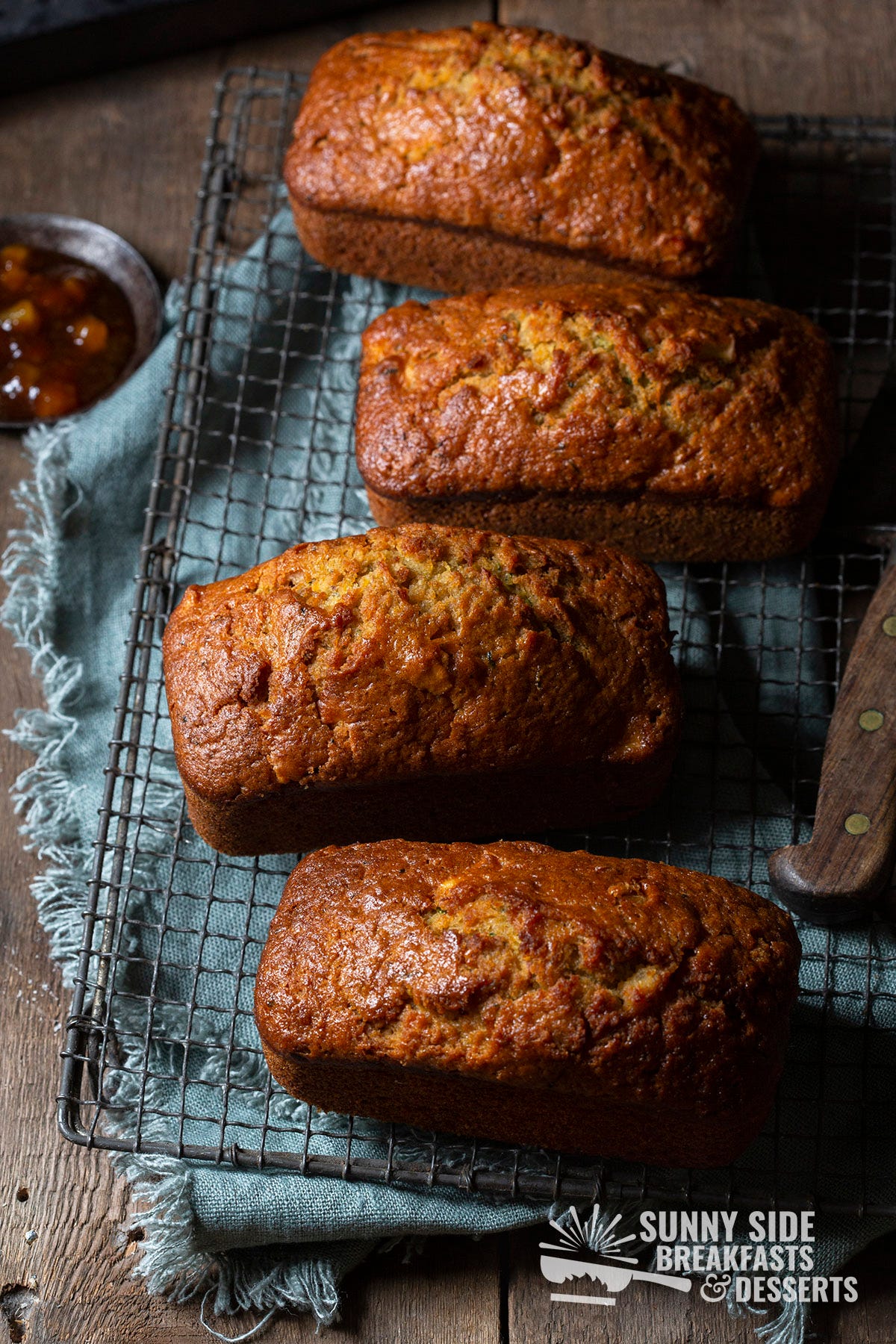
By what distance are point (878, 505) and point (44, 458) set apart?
218 centimetres

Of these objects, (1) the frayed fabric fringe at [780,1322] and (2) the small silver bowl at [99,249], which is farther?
(2) the small silver bowl at [99,249]

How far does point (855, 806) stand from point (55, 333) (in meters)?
2.43

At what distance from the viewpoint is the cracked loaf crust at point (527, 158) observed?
3209mm

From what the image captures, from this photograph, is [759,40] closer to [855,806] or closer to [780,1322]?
[855,806]

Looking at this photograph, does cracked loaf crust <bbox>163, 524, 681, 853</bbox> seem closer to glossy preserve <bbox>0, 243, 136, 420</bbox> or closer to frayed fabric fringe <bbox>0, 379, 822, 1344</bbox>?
frayed fabric fringe <bbox>0, 379, 822, 1344</bbox>

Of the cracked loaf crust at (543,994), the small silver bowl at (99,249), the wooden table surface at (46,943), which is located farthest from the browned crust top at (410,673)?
the small silver bowl at (99,249)

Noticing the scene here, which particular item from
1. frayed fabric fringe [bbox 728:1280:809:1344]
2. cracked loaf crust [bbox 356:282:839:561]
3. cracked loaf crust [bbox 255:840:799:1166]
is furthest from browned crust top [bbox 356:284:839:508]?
frayed fabric fringe [bbox 728:1280:809:1344]

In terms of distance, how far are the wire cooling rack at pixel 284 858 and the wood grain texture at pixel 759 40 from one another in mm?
190

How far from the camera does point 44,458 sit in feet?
11.3

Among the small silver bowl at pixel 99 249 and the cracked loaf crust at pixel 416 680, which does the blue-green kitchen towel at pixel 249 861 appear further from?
the cracked loaf crust at pixel 416 680

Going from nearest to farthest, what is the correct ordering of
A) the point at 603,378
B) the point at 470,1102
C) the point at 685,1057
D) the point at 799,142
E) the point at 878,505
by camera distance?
1. the point at 685,1057
2. the point at 470,1102
3. the point at 603,378
4. the point at 878,505
5. the point at 799,142

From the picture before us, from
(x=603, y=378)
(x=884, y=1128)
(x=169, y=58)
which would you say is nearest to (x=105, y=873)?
(x=603, y=378)

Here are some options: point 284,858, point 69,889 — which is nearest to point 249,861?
point 284,858

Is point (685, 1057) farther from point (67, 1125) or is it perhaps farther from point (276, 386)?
point (276, 386)
